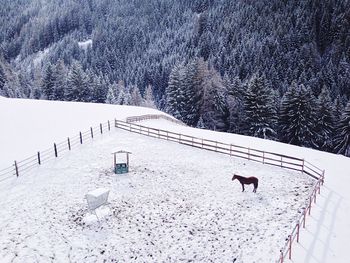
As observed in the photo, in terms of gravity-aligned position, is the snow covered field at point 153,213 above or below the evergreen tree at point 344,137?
above

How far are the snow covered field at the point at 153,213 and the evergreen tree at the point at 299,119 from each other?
24713 millimetres

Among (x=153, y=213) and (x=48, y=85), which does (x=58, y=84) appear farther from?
(x=153, y=213)

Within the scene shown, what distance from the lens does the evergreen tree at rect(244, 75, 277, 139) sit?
166 feet

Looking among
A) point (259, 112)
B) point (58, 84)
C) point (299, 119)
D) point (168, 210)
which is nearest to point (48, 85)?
point (58, 84)

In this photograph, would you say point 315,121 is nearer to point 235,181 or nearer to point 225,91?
point 225,91

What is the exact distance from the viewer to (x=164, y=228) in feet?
58.3

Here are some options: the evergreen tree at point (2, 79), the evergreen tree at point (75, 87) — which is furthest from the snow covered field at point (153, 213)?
the evergreen tree at point (2, 79)

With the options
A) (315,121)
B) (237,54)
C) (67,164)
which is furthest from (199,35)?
(67,164)

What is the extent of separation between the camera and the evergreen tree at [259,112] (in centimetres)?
5059

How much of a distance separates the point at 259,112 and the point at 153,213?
36189 millimetres

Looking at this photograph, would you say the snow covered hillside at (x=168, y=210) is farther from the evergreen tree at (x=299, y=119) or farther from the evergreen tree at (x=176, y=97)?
the evergreen tree at (x=176, y=97)

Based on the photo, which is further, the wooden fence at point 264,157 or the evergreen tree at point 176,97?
the evergreen tree at point 176,97

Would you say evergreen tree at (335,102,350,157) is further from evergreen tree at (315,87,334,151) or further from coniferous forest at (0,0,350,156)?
evergreen tree at (315,87,334,151)

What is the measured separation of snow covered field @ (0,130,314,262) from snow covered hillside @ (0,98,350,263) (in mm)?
55
